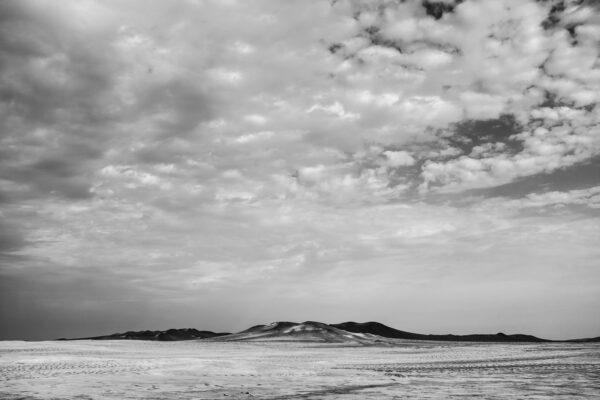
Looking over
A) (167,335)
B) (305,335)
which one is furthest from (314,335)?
(167,335)

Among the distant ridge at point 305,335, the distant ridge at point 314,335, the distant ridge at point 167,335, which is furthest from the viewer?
the distant ridge at point 167,335

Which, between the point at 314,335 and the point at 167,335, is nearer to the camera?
the point at 314,335

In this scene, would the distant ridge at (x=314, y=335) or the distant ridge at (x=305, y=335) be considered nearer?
the distant ridge at (x=305, y=335)

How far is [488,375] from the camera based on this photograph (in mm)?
20625

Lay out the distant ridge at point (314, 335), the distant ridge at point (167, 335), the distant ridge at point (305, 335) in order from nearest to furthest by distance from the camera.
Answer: the distant ridge at point (305, 335), the distant ridge at point (314, 335), the distant ridge at point (167, 335)

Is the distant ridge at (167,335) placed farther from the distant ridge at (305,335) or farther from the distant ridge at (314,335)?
the distant ridge at (305,335)

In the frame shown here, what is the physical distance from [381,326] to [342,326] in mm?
14544

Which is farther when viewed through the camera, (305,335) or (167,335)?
(167,335)

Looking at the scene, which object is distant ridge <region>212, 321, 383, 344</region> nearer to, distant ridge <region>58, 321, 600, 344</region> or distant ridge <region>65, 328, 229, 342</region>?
distant ridge <region>58, 321, 600, 344</region>

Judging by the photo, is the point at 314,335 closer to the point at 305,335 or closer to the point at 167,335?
the point at 305,335

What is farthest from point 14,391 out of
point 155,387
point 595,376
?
point 595,376

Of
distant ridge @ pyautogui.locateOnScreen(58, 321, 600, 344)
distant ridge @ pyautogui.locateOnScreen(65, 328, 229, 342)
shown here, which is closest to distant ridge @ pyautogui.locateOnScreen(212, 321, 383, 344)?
distant ridge @ pyautogui.locateOnScreen(58, 321, 600, 344)

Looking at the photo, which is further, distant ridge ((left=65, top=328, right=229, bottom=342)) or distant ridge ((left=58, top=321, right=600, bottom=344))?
distant ridge ((left=65, top=328, right=229, bottom=342))

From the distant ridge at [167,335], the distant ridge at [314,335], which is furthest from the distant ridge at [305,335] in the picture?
the distant ridge at [167,335]
